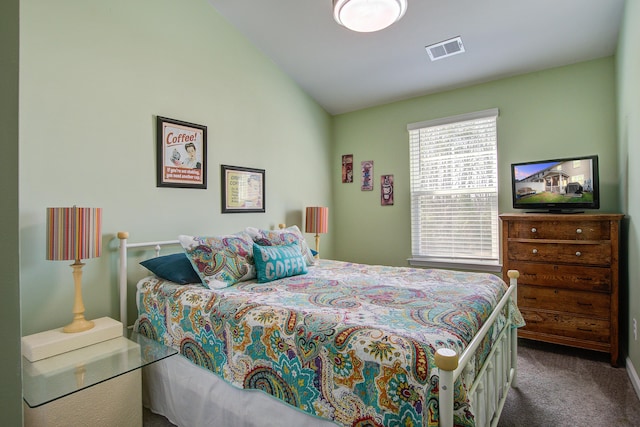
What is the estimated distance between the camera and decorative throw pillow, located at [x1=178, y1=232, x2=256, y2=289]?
2.10m

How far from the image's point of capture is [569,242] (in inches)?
104

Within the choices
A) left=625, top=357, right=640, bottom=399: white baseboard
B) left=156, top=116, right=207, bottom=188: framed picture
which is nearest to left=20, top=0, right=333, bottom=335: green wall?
left=156, top=116, right=207, bottom=188: framed picture

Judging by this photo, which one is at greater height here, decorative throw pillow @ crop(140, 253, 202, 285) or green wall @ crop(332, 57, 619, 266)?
green wall @ crop(332, 57, 619, 266)

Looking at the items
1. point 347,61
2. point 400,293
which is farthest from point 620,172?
point 347,61

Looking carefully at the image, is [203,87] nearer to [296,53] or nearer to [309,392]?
[296,53]

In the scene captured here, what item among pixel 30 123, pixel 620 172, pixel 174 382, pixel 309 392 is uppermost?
pixel 30 123

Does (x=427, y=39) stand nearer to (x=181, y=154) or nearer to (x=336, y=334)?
(x=181, y=154)

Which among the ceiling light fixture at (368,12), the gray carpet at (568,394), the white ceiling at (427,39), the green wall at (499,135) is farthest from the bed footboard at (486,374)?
the white ceiling at (427,39)

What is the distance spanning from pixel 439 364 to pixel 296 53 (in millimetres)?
3120

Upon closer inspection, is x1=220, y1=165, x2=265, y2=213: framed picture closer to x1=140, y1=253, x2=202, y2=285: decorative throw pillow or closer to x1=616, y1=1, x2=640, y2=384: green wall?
x1=140, y1=253, x2=202, y2=285: decorative throw pillow

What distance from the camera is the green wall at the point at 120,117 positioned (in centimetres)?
187

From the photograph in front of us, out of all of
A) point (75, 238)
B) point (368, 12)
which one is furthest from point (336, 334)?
point (368, 12)

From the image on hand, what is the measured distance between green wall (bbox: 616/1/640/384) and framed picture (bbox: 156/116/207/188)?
3.04m

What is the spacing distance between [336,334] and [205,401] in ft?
3.02
